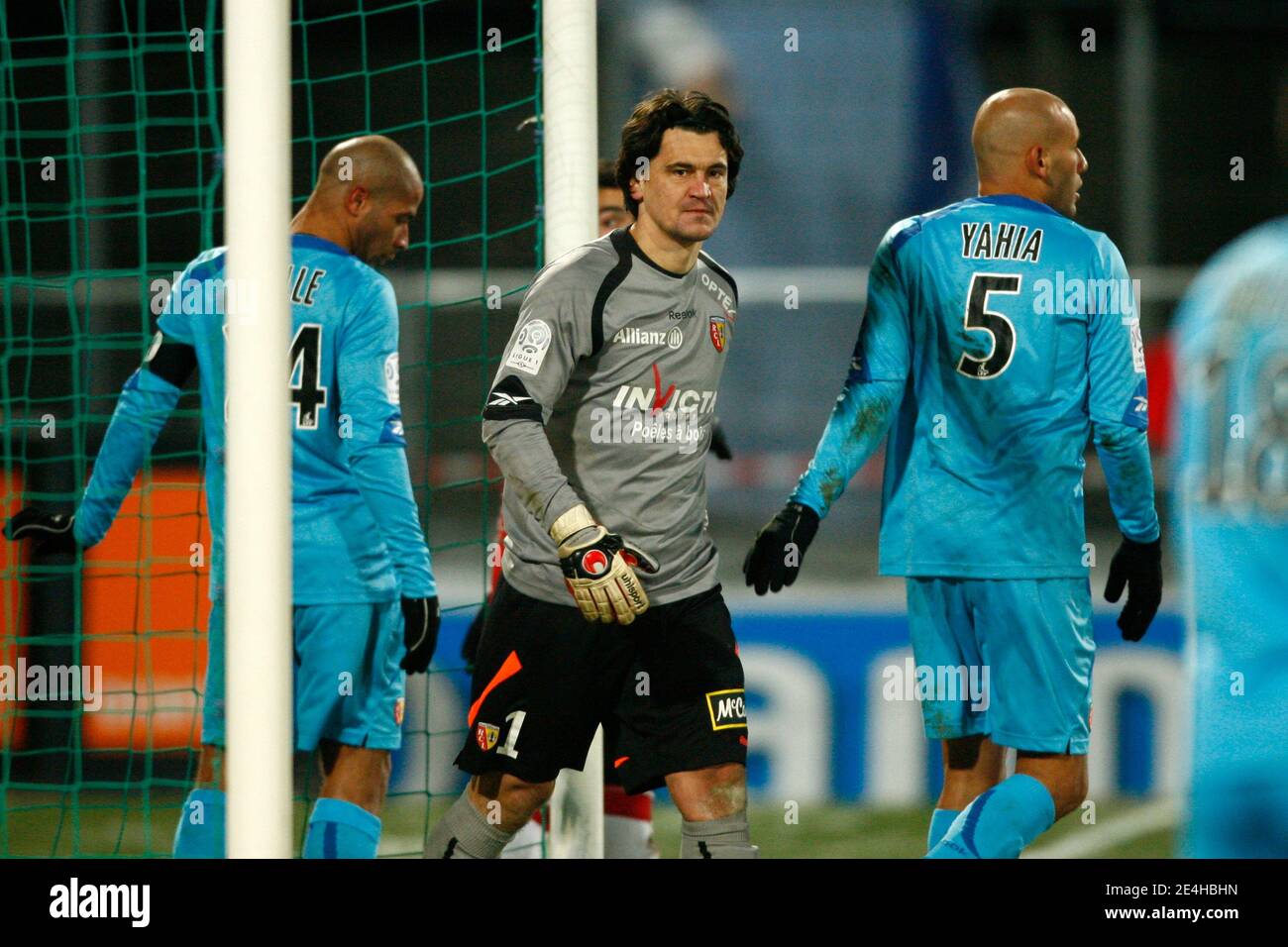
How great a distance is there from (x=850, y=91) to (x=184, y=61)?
388 cm

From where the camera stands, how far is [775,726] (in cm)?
613

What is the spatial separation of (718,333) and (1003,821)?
3.61ft

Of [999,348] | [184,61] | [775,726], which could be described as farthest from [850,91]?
[999,348]

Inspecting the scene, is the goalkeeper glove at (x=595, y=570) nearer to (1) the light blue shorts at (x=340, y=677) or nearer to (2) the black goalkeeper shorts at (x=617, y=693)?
(2) the black goalkeeper shorts at (x=617, y=693)

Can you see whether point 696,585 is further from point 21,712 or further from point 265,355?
point 21,712

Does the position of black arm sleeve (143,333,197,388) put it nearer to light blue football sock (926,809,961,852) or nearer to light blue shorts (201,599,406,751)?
light blue shorts (201,599,406,751)

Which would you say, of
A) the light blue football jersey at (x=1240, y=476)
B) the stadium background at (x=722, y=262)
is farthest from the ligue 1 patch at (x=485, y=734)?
the light blue football jersey at (x=1240, y=476)

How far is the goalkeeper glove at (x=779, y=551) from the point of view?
329cm

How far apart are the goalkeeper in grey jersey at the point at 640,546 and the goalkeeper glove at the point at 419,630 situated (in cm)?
41

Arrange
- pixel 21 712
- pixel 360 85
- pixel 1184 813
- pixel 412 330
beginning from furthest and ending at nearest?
pixel 360 85
pixel 412 330
pixel 21 712
pixel 1184 813

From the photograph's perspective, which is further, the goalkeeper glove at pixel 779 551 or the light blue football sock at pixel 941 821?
the light blue football sock at pixel 941 821

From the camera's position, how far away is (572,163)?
3689 mm

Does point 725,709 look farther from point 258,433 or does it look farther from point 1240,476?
point 1240,476

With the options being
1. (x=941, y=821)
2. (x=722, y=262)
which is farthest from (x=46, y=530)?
(x=722, y=262)
